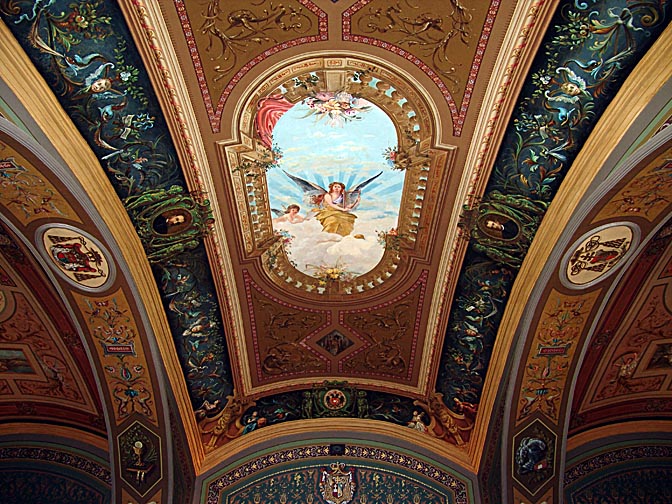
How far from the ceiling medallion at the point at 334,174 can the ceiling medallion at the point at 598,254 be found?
1956 millimetres

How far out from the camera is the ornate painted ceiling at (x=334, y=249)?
279 inches

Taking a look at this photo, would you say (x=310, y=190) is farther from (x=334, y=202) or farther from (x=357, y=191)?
(x=357, y=191)

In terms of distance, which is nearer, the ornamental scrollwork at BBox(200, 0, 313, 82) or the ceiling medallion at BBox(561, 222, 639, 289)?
the ornamental scrollwork at BBox(200, 0, 313, 82)

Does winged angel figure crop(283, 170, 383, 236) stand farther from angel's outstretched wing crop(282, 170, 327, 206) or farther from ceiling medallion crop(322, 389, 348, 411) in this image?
ceiling medallion crop(322, 389, 348, 411)

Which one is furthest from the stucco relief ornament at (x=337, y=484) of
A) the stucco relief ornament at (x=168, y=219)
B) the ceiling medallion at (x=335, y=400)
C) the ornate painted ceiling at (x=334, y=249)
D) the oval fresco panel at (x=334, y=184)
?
the stucco relief ornament at (x=168, y=219)

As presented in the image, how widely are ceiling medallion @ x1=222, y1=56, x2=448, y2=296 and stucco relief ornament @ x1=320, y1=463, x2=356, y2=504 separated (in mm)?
2968

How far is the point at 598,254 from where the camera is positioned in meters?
8.70

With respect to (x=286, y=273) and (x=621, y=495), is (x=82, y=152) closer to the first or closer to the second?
(x=286, y=273)

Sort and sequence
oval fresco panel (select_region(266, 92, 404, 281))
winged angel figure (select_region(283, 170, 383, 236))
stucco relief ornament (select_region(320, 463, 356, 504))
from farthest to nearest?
1. stucco relief ornament (select_region(320, 463, 356, 504))
2. winged angel figure (select_region(283, 170, 383, 236))
3. oval fresco panel (select_region(266, 92, 404, 281))

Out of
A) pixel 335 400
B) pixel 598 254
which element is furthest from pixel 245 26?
pixel 335 400

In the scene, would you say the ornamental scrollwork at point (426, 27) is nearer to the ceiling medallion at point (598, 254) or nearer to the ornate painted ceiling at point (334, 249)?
the ornate painted ceiling at point (334, 249)

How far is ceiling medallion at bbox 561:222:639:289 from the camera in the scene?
8445 mm

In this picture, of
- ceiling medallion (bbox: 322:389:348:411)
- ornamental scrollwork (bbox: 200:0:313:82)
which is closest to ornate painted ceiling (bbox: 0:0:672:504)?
ornamental scrollwork (bbox: 200:0:313:82)

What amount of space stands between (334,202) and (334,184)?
28 centimetres
